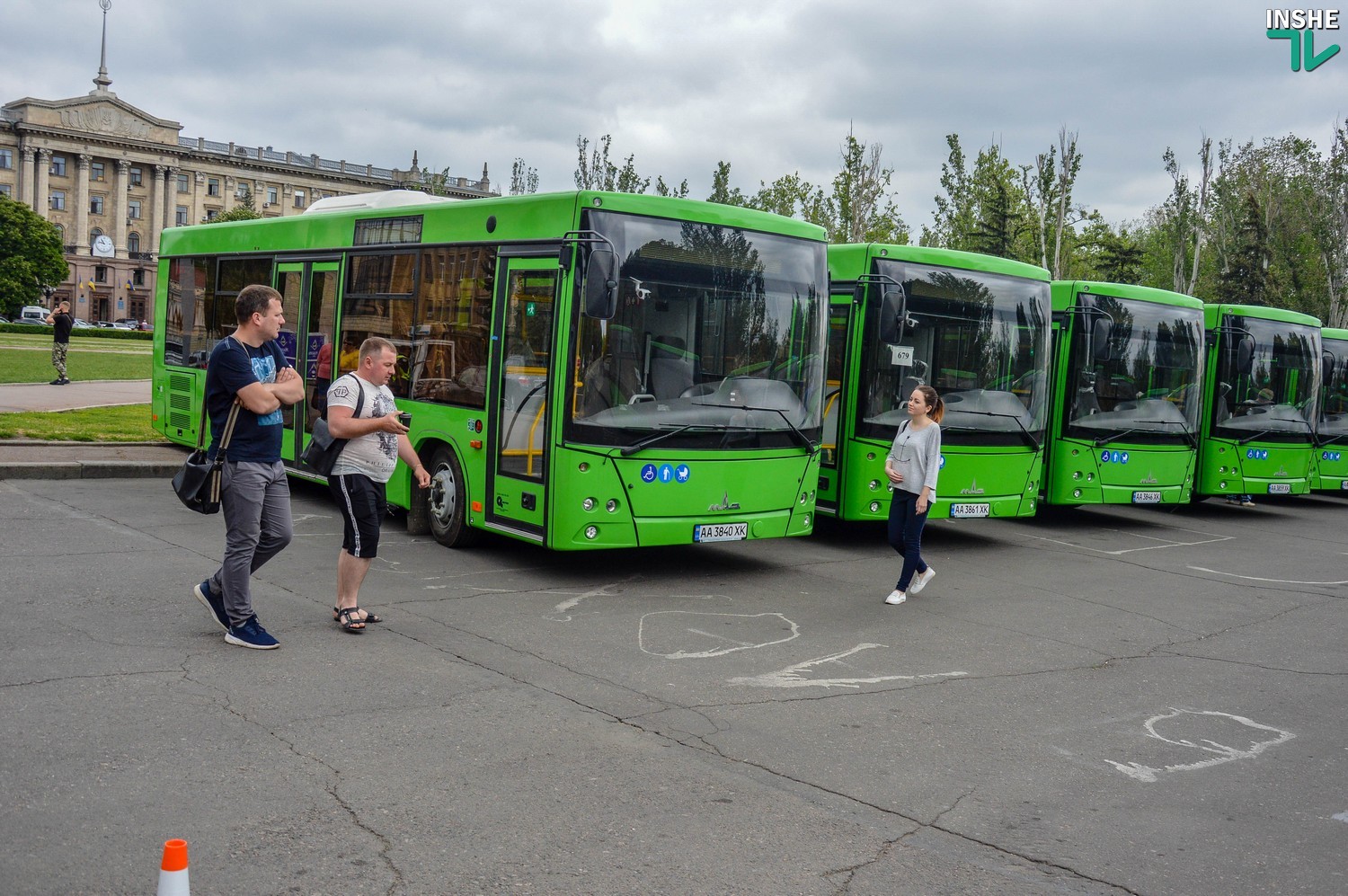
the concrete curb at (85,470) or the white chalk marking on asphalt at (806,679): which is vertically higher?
the concrete curb at (85,470)

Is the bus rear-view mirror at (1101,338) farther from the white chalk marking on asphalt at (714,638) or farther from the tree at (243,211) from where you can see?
the tree at (243,211)

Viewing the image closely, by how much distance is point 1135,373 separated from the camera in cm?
1482

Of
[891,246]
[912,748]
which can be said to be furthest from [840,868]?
[891,246]

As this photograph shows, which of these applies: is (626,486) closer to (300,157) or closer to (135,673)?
(135,673)

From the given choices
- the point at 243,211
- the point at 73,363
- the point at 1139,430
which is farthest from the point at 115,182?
the point at 1139,430

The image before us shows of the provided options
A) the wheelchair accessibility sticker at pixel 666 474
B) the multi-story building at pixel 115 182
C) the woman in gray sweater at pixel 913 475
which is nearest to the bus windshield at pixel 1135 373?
the woman in gray sweater at pixel 913 475

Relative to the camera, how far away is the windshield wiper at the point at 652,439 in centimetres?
915

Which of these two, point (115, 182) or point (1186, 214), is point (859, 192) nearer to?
point (1186, 214)

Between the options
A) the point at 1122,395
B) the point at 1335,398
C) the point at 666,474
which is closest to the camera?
the point at 666,474

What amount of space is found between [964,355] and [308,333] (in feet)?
22.3

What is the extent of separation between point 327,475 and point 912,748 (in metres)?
3.81

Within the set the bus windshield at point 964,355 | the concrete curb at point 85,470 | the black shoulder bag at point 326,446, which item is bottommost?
the concrete curb at point 85,470

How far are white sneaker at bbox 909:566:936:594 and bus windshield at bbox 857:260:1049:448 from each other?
228 cm

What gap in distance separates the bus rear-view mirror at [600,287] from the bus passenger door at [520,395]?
1.91 ft
